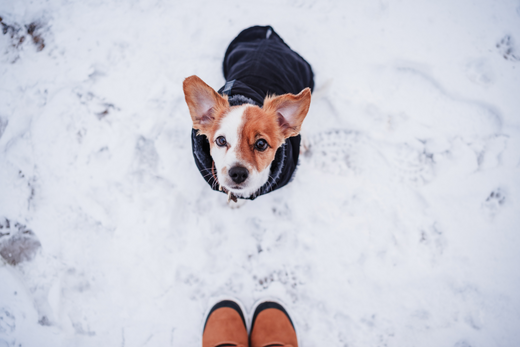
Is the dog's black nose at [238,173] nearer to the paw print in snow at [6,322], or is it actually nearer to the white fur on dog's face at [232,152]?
the white fur on dog's face at [232,152]

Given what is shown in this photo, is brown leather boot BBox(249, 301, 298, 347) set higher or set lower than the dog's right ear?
lower

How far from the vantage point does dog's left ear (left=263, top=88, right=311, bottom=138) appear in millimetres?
1475

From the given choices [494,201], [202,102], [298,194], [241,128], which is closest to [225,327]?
[298,194]

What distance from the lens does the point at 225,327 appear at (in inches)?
88.3

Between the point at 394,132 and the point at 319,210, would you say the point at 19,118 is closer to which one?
the point at 319,210

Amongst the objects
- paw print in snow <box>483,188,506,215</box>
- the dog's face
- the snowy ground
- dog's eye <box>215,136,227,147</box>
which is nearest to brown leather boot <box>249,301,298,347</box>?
the snowy ground

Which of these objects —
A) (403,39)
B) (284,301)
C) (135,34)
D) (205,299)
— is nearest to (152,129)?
(135,34)

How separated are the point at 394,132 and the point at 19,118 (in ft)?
14.1

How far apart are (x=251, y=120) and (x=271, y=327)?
2006mm

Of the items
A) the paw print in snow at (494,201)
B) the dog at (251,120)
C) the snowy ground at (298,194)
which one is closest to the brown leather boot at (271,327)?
the snowy ground at (298,194)

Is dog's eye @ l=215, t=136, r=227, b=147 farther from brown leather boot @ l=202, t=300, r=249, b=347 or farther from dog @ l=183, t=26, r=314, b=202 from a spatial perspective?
brown leather boot @ l=202, t=300, r=249, b=347

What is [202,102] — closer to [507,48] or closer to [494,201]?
[494,201]

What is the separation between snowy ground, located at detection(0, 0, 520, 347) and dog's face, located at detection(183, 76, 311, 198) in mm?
944

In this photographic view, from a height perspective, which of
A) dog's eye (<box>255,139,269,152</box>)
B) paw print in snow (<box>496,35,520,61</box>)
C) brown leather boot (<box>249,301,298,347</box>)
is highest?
paw print in snow (<box>496,35,520,61</box>)
